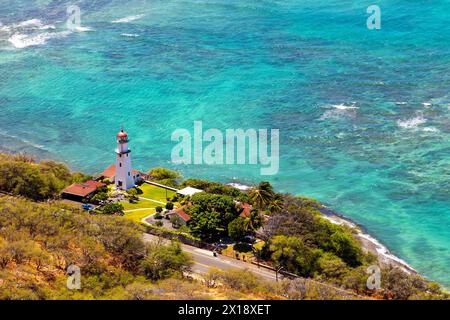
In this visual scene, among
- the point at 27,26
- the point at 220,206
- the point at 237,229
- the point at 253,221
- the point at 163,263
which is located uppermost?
the point at 27,26

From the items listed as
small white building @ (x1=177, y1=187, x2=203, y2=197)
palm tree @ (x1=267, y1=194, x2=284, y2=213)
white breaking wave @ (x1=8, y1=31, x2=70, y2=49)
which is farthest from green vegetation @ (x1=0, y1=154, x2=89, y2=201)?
white breaking wave @ (x1=8, y1=31, x2=70, y2=49)

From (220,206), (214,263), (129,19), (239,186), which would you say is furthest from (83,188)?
(129,19)

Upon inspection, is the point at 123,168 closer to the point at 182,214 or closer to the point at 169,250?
the point at 182,214

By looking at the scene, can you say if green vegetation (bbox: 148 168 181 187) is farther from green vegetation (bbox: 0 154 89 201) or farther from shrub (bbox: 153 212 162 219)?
green vegetation (bbox: 0 154 89 201)

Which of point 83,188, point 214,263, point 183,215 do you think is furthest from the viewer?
point 83,188

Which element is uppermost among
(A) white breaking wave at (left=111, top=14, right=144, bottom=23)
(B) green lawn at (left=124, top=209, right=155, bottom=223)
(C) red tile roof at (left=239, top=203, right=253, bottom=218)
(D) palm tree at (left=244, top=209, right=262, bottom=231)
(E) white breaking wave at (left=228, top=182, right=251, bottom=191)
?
(A) white breaking wave at (left=111, top=14, right=144, bottom=23)
